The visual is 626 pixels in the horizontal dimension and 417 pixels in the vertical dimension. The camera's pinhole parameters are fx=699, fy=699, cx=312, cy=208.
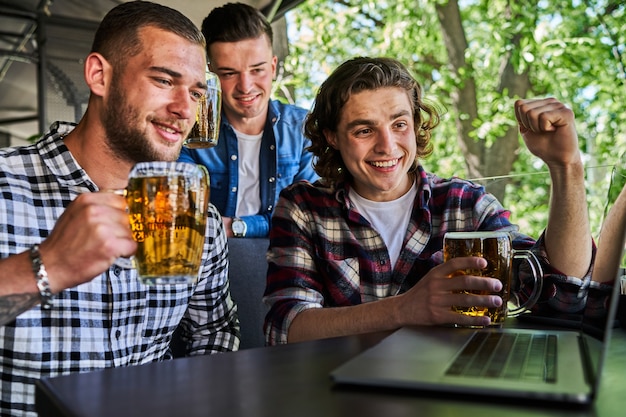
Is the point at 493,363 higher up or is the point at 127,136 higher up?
the point at 127,136

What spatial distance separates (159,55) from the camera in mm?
1460

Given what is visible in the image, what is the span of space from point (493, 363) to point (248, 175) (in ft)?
6.12

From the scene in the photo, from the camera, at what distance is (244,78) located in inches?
98.3

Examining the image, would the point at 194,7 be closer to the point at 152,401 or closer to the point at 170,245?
the point at 170,245

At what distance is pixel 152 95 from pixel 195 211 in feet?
2.22

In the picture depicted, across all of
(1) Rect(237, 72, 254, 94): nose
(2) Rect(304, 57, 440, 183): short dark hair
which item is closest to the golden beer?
(2) Rect(304, 57, 440, 183): short dark hair

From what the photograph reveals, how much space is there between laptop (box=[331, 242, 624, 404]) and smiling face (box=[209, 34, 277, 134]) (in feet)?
5.51

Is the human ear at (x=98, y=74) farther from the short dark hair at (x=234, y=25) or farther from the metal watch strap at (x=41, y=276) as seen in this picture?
the short dark hair at (x=234, y=25)

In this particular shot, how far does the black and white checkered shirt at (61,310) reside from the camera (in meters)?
1.23

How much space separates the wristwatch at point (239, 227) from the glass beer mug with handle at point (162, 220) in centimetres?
127

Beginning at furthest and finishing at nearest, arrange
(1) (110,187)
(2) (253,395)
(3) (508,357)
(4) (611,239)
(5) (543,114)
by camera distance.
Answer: (1) (110,187) → (5) (543,114) → (4) (611,239) → (3) (508,357) → (2) (253,395)

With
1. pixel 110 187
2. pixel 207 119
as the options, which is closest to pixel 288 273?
pixel 110 187

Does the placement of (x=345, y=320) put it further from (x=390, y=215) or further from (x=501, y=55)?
(x=501, y=55)

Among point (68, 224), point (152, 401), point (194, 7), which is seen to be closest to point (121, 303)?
point (68, 224)
